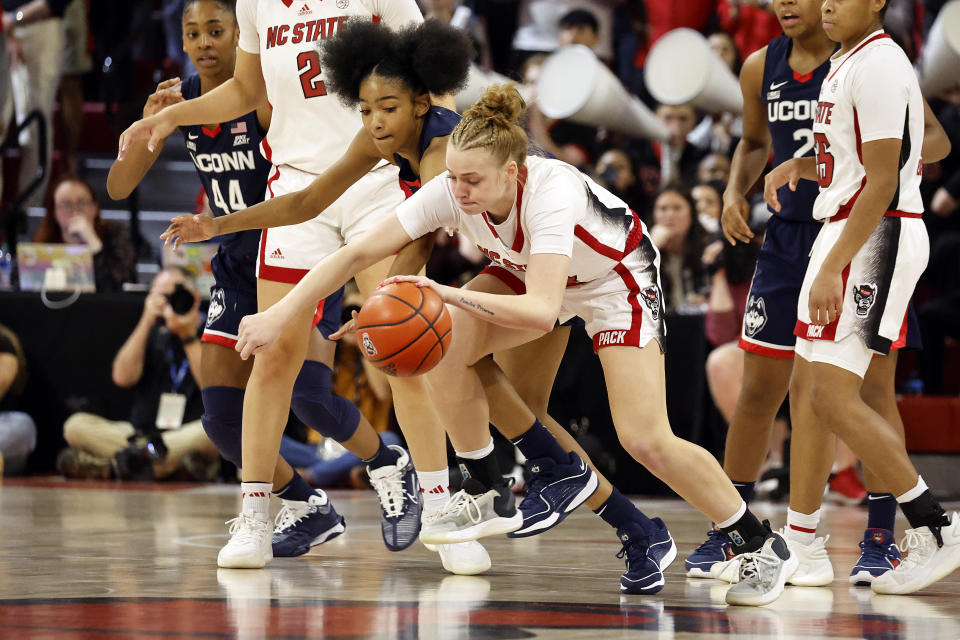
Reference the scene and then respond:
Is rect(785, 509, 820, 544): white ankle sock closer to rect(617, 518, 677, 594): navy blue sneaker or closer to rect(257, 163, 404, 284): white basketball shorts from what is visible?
rect(617, 518, 677, 594): navy blue sneaker

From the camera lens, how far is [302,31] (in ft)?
14.9

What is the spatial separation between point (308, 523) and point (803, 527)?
180 cm

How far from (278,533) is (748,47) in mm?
6315

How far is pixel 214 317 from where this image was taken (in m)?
4.85

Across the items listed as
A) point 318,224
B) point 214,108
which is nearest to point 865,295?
point 318,224

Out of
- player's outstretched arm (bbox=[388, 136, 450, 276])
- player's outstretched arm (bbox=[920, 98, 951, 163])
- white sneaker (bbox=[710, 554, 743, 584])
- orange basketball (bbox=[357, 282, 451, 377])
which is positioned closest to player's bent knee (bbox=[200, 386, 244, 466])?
player's outstretched arm (bbox=[388, 136, 450, 276])

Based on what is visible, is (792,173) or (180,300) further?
(180,300)

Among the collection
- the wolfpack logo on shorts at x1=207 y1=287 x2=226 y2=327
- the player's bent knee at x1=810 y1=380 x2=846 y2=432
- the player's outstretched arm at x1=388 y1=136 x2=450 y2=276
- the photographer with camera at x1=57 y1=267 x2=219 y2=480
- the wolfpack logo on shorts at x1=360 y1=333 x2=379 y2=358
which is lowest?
the photographer with camera at x1=57 y1=267 x2=219 y2=480

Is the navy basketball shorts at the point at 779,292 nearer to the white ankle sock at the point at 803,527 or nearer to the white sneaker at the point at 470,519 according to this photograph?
the white ankle sock at the point at 803,527

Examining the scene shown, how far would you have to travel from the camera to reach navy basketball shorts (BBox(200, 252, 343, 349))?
15.8ft

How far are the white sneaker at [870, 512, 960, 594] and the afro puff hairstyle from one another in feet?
6.44

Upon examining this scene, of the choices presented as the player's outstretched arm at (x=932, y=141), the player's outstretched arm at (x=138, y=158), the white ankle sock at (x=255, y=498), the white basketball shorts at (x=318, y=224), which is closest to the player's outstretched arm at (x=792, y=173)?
the player's outstretched arm at (x=932, y=141)

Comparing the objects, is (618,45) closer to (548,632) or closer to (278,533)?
(278,533)

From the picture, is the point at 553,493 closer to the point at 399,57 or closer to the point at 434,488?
the point at 434,488
